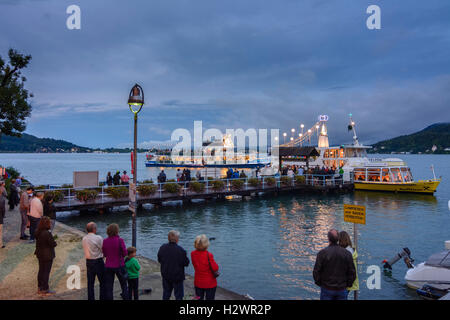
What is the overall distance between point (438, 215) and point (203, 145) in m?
115

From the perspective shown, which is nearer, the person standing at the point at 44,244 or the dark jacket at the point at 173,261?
the dark jacket at the point at 173,261

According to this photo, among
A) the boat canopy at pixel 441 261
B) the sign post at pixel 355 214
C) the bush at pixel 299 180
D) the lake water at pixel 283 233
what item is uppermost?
the sign post at pixel 355 214

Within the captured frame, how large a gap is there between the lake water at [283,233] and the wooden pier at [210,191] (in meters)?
0.80

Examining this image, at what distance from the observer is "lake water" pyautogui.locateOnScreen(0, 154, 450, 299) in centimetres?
1130

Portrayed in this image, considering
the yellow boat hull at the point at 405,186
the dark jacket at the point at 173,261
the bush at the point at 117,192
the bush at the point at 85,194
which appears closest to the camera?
the dark jacket at the point at 173,261

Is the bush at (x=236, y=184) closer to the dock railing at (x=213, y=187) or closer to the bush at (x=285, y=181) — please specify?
the dock railing at (x=213, y=187)

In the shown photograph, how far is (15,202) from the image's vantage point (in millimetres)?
19234

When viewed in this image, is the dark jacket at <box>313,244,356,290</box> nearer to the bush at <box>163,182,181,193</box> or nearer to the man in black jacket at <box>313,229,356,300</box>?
the man in black jacket at <box>313,229,356,300</box>

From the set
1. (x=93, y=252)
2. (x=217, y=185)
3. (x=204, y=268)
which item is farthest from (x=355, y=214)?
(x=217, y=185)

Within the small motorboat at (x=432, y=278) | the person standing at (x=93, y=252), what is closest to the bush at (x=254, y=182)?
the small motorboat at (x=432, y=278)

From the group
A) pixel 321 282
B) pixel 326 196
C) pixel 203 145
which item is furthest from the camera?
pixel 203 145

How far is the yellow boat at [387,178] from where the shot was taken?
36.6 meters
